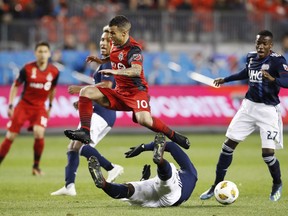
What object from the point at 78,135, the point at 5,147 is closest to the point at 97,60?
the point at 78,135

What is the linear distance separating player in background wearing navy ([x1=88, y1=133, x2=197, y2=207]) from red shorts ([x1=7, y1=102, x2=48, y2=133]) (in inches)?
209

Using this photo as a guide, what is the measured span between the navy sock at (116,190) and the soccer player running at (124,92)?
113 cm

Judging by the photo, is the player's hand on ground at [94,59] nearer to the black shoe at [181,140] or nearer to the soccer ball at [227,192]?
the black shoe at [181,140]

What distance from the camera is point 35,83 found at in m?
15.1

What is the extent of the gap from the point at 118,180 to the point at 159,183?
432 cm

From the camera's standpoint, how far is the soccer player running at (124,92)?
34.2ft

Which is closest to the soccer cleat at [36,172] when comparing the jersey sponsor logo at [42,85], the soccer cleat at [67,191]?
the jersey sponsor logo at [42,85]

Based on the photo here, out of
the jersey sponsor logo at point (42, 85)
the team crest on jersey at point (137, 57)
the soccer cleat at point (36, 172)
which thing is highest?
the team crest on jersey at point (137, 57)

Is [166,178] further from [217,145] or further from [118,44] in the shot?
[217,145]

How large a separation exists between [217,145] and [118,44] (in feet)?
35.2

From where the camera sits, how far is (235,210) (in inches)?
382

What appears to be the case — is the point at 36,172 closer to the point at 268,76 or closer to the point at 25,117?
the point at 25,117

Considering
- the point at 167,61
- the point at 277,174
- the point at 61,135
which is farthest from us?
the point at 167,61

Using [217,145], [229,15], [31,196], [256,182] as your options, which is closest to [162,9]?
[229,15]
